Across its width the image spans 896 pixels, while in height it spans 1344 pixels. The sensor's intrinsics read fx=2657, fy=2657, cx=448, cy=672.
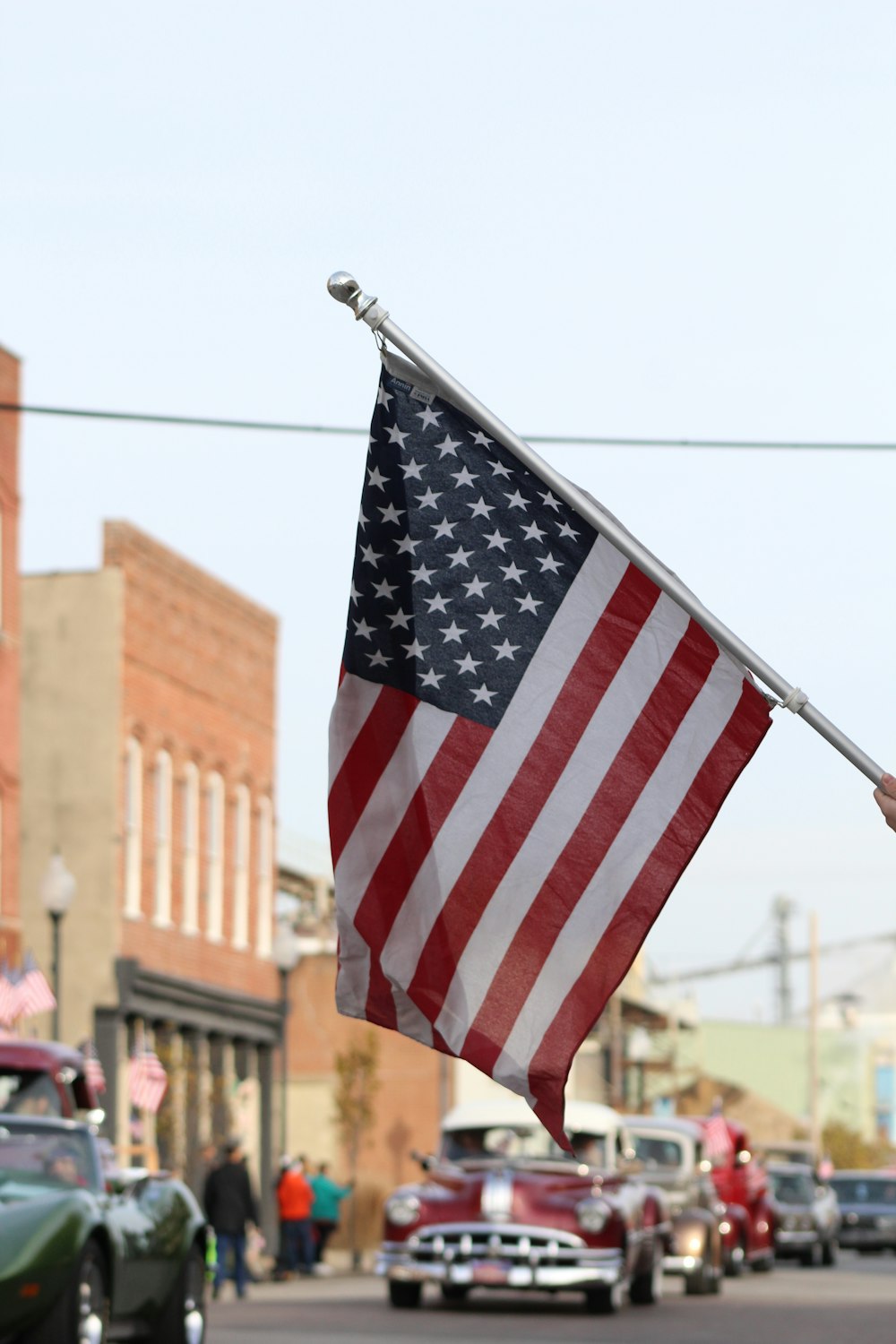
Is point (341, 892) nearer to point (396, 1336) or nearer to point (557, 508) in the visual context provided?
point (557, 508)

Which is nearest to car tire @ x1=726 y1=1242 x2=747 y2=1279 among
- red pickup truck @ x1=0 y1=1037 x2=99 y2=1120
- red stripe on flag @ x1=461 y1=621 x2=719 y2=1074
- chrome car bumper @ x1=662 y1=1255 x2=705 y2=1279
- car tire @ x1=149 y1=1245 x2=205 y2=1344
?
chrome car bumper @ x1=662 y1=1255 x2=705 y2=1279

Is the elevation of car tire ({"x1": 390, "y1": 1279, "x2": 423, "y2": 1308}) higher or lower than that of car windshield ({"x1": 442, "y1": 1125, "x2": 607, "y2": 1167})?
lower

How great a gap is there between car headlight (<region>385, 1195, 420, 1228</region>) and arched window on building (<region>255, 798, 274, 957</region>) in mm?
21343

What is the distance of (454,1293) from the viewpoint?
86.2 feet

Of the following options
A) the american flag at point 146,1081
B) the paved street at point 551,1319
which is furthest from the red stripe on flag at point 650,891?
the american flag at point 146,1081

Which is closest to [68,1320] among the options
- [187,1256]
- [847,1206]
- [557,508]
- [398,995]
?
[187,1256]

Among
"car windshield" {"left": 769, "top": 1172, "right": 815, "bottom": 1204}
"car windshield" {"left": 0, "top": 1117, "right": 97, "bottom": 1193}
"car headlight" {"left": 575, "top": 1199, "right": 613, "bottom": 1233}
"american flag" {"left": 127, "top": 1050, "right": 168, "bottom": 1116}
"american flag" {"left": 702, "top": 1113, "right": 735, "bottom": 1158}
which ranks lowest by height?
"car headlight" {"left": 575, "top": 1199, "right": 613, "bottom": 1233}

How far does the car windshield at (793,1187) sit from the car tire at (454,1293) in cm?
1722

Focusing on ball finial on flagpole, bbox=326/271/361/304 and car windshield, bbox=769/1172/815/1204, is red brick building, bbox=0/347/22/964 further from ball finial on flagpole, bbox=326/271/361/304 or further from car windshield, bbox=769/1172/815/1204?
ball finial on flagpole, bbox=326/271/361/304

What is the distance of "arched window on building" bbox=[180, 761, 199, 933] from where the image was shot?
4197 cm

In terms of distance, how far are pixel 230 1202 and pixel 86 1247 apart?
1485 centimetres

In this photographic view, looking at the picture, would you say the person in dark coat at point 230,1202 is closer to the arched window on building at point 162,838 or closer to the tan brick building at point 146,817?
the tan brick building at point 146,817

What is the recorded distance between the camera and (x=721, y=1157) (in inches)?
1359

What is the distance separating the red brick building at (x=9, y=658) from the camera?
3638cm
